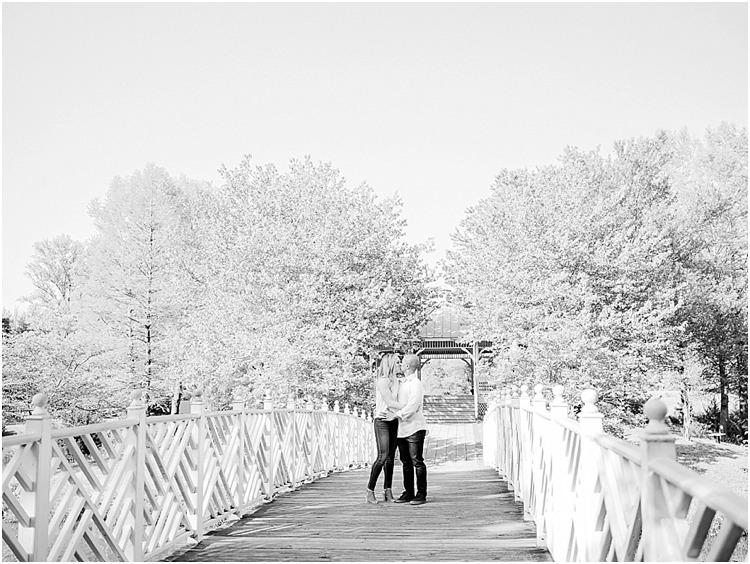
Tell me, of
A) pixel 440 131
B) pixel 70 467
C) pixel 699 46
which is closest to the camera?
pixel 70 467

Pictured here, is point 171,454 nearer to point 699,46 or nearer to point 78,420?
point 78,420

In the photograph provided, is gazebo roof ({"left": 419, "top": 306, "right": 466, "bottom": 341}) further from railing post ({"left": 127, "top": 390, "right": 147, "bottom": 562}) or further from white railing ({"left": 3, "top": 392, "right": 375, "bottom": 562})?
railing post ({"left": 127, "top": 390, "right": 147, "bottom": 562})

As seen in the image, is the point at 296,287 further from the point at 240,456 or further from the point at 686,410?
the point at 240,456

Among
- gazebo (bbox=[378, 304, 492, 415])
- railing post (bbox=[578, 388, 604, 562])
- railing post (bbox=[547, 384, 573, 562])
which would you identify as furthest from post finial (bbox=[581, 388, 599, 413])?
gazebo (bbox=[378, 304, 492, 415])

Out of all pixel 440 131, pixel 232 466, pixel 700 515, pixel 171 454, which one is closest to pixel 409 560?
pixel 171 454

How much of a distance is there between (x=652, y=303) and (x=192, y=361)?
1211 cm

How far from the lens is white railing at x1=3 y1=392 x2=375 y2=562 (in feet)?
12.3

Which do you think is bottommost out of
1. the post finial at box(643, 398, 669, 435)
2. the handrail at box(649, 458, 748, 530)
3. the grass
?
the grass

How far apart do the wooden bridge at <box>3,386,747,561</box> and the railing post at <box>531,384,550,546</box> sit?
0.02 m

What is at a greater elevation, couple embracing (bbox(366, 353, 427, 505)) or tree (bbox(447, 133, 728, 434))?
tree (bbox(447, 133, 728, 434))

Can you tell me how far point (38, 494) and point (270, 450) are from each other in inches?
194

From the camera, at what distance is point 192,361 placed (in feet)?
71.4

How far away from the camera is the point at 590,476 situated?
3672 millimetres

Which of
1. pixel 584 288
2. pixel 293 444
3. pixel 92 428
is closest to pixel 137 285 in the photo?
pixel 584 288
